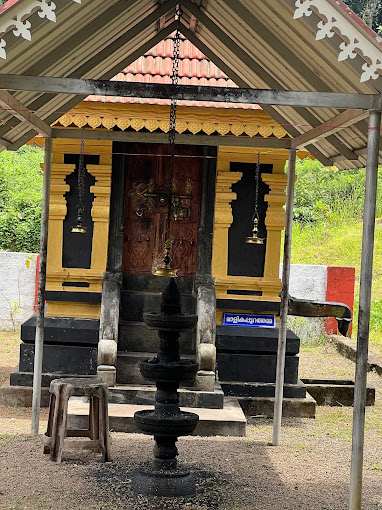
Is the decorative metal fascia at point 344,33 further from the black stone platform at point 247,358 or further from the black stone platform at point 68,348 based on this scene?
the black stone platform at point 68,348

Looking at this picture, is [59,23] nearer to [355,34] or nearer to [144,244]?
[355,34]

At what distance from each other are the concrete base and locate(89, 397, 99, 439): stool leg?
3.03 metres

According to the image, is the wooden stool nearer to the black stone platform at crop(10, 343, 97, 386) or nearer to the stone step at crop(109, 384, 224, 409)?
the stone step at crop(109, 384, 224, 409)

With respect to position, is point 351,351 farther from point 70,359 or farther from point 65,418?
point 65,418

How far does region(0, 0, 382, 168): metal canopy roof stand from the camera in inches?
214

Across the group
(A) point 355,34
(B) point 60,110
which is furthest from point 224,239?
(A) point 355,34

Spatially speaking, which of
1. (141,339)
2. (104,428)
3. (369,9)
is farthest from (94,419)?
(369,9)

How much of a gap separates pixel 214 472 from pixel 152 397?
2.58 meters

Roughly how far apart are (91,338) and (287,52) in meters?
5.39

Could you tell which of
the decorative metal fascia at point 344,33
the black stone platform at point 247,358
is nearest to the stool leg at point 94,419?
the black stone platform at point 247,358

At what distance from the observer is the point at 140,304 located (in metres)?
11.0

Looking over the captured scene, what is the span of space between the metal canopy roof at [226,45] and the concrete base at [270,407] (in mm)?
3420

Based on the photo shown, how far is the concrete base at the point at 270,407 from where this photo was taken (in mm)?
10602

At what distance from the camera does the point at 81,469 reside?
727 centimetres
